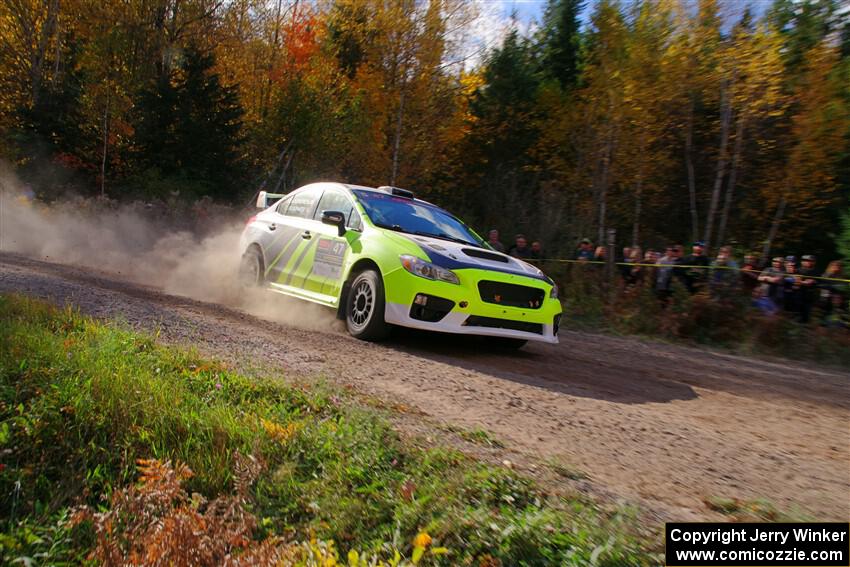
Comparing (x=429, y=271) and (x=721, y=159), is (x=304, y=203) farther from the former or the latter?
(x=721, y=159)

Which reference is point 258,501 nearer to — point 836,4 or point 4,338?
point 4,338

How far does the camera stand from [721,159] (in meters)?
19.8

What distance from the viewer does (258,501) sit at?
11.6ft

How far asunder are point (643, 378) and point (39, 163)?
25.4m

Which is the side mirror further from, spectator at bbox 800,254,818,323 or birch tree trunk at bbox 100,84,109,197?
birch tree trunk at bbox 100,84,109,197

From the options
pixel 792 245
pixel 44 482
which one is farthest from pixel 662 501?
pixel 792 245

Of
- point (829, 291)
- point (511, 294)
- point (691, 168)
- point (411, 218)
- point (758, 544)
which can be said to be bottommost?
point (758, 544)

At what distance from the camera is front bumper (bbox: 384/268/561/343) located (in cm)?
680

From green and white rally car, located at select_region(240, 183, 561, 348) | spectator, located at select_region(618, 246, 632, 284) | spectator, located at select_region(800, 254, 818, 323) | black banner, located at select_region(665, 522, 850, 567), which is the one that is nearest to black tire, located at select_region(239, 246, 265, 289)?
green and white rally car, located at select_region(240, 183, 561, 348)

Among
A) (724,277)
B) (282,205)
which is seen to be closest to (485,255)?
(282,205)

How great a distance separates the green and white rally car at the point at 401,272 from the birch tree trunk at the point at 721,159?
1298 cm

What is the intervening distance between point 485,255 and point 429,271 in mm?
913

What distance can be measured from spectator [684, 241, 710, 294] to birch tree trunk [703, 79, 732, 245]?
7013mm

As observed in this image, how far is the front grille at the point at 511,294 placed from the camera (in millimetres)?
6957
